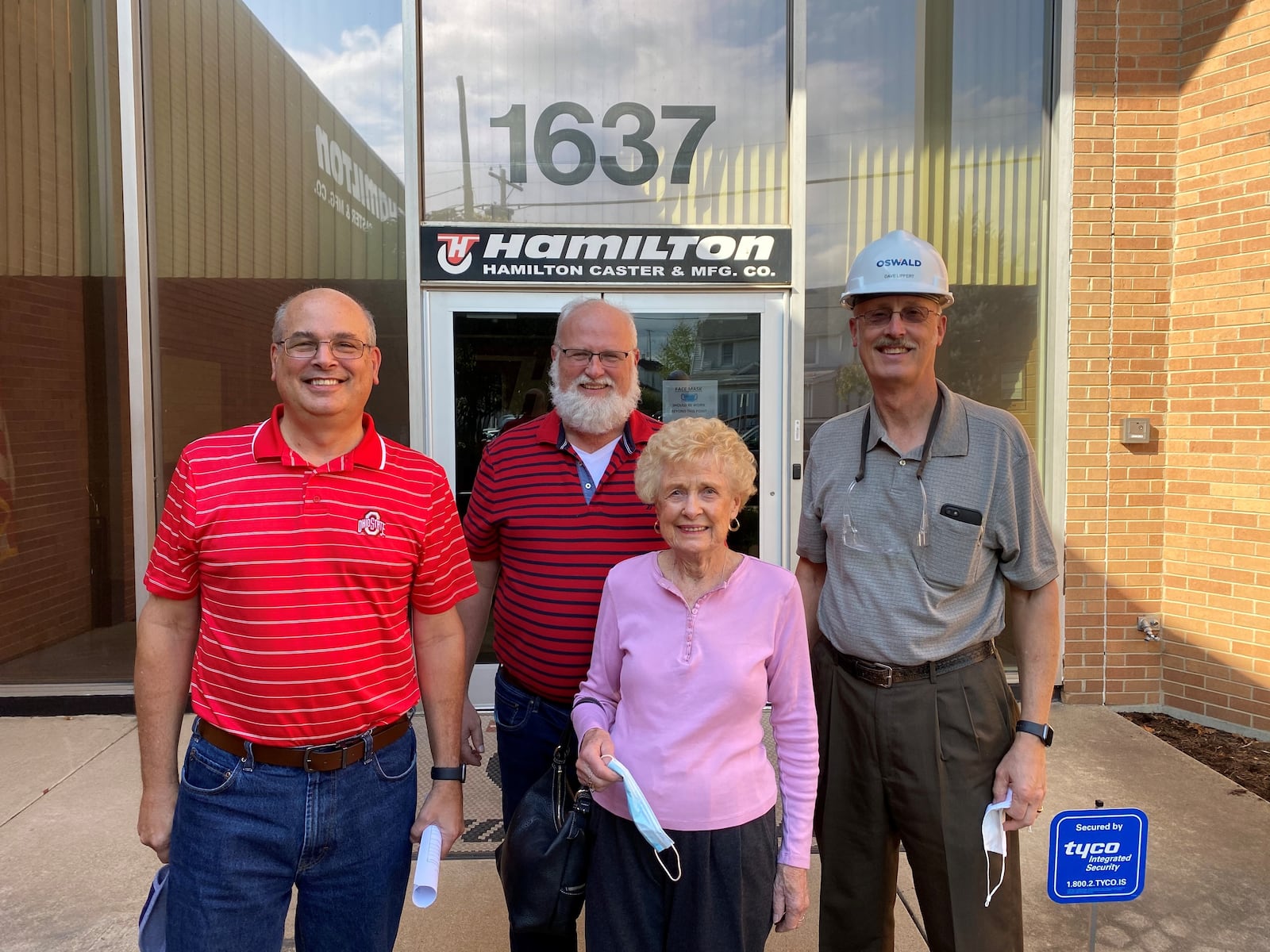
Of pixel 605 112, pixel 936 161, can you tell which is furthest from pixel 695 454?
pixel 936 161

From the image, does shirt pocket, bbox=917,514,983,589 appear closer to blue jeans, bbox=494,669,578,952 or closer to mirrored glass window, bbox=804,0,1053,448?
blue jeans, bbox=494,669,578,952

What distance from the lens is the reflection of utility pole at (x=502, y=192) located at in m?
5.15

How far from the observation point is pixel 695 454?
1970 mm

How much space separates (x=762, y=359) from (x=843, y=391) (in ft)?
1.73

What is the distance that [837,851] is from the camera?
2.32 metres

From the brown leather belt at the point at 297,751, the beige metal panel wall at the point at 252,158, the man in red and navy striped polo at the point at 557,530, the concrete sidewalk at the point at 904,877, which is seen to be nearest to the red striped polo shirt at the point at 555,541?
the man in red and navy striped polo at the point at 557,530

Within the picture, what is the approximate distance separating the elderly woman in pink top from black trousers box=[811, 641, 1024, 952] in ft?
1.14

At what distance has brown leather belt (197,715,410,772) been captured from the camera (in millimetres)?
1851

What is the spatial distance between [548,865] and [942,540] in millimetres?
1174

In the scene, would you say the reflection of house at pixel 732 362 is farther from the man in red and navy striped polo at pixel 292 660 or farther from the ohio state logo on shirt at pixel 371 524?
the ohio state logo on shirt at pixel 371 524

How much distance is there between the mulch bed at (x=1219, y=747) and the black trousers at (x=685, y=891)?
133 inches

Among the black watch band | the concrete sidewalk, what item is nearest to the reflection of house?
the concrete sidewalk

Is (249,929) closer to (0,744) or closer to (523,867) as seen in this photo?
(523,867)

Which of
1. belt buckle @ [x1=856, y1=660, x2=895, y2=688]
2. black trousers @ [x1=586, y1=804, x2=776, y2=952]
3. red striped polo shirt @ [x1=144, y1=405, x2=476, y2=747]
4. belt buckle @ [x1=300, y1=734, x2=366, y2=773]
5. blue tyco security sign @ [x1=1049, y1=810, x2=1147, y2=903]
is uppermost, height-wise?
red striped polo shirt @ [x1=144, y1=405, x2=476, y2=747]
